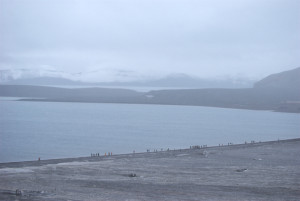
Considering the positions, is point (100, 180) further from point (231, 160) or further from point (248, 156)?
point (248, 156)

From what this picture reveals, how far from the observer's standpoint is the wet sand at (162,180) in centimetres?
1005

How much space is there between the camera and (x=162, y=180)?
41.0 ft

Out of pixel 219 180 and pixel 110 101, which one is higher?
Answer: pixel 110 101

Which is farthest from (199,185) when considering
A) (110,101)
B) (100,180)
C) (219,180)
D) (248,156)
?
(110,101)

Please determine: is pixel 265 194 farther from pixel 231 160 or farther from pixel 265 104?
pixel 265 104

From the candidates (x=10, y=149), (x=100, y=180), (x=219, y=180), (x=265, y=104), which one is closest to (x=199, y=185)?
(x=219, y=180)

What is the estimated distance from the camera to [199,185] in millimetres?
11656

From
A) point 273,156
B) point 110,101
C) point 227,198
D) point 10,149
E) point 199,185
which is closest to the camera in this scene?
point 227,198

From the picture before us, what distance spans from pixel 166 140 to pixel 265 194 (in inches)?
957

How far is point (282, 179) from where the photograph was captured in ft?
42.4

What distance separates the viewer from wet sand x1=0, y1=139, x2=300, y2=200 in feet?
33.0

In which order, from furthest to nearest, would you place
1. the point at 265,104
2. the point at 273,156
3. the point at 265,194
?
1. the point at 265,104
2. the point at 273,156
3. the point at 265,194

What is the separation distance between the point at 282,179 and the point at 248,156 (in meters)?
6.84

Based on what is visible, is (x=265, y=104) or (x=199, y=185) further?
(x=265, y=104)
